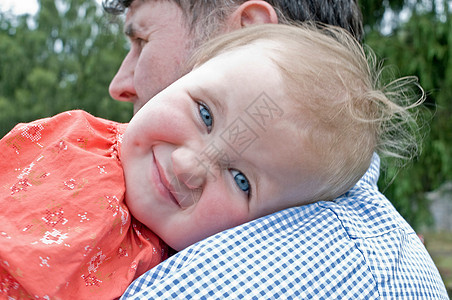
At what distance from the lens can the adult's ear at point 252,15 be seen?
68.9 inches

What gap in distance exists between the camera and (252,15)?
178 centimetres

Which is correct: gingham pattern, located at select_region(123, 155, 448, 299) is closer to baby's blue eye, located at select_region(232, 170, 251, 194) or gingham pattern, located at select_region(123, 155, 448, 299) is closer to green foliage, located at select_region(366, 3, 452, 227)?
baby's blue eye, located at select_region(232, 170, 251, 194)

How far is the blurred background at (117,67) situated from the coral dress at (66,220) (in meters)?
3.35

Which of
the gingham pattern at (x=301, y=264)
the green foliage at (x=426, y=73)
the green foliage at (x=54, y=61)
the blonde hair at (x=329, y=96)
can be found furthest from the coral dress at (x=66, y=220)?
the green foliage at (x=54, y=61)

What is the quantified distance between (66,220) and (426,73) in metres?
4.55

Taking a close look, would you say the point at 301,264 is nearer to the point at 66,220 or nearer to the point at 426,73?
the point at 66,220

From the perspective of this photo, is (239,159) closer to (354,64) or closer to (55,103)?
(354,64)

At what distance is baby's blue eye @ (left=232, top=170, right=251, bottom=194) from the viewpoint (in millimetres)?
1239

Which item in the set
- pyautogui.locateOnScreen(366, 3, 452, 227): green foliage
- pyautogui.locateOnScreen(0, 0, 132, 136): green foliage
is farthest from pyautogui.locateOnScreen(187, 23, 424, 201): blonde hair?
pyautogui.locateOnScreen(0, 0, 132, 136): green foliage

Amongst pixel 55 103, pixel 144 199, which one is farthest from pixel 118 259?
pixel 55 103

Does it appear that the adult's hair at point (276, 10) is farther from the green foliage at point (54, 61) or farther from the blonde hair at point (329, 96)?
the green foliage at point (54, 61)

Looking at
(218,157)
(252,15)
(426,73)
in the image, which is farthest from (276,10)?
(426,73)

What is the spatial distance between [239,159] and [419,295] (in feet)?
1.67

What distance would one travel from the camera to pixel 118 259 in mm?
1178
